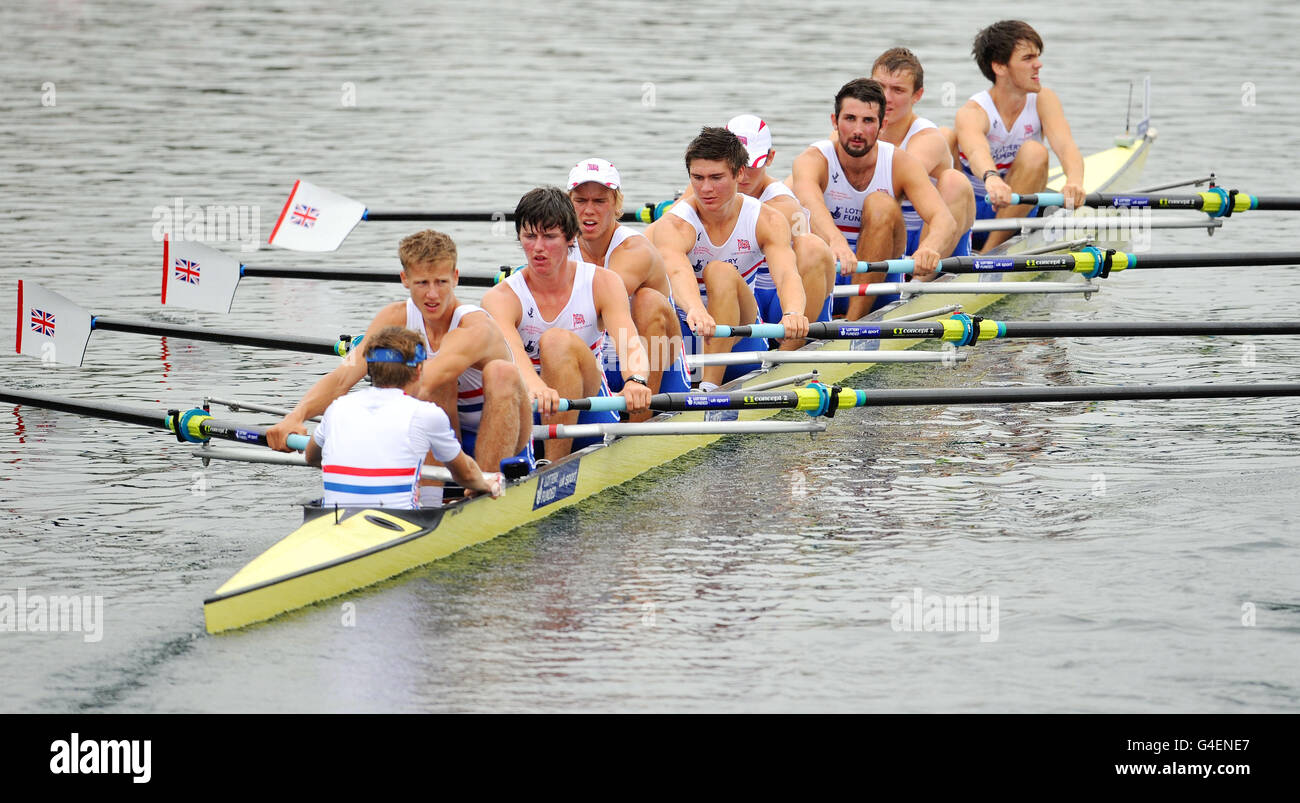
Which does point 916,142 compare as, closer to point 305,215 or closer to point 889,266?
point 889,266

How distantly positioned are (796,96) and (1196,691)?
63.8 ft

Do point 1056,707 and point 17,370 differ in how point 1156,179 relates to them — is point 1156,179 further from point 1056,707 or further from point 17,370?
point 1056,707

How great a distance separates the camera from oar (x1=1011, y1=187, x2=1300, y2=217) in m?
13.1

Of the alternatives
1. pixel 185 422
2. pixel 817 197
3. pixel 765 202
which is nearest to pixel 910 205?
pixel 817 197

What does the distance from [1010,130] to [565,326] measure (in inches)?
263

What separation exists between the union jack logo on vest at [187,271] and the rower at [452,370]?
4.37m

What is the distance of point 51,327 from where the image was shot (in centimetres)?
1022

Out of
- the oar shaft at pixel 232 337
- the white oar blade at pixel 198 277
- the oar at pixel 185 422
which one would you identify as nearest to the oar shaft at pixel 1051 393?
the oar at pixel 185 422

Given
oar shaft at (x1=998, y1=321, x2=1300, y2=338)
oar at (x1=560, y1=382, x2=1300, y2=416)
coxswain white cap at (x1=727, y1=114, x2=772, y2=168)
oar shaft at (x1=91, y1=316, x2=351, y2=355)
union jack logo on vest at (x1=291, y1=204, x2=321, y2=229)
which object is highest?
coxswain white cap at (x1=727, y1=114, x2=772, y2=168)

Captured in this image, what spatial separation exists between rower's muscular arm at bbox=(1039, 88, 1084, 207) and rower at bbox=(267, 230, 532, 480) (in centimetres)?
677

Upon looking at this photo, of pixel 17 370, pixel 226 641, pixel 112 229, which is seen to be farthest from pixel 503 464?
pixel 112 229

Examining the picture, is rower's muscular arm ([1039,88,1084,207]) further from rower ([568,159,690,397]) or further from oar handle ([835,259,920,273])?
rower ([568,159,690,397])

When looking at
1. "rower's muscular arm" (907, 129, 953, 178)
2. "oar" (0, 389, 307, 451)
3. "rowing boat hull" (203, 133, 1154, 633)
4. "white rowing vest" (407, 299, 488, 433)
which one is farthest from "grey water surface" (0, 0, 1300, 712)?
"rower's muscular arm" (907, 129, 953, 178)
